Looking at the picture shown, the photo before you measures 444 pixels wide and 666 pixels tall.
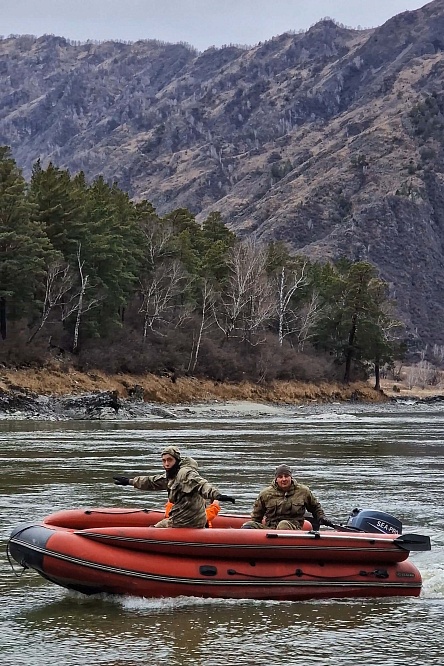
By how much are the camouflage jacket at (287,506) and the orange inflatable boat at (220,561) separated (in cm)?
69

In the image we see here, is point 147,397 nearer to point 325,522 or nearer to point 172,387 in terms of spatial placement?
point 172,387

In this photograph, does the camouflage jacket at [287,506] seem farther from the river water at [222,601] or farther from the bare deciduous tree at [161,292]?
the bare deciduous tree at [161,292]

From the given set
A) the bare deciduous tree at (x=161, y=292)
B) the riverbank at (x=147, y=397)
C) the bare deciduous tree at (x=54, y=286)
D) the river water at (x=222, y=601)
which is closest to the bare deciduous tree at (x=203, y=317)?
the bare deciduous tree at (x=161, y=292)

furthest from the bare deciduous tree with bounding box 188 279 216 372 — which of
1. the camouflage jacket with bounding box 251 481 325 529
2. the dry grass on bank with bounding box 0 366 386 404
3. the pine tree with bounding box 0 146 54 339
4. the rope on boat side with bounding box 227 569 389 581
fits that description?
the rope on boat side with bounding box 227 569 389 581

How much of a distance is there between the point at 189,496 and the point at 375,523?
285cm

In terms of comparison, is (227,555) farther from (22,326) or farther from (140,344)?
(140,344)

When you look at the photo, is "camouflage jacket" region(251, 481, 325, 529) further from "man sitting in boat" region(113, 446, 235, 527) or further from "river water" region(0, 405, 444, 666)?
"river water" region(0, 405, 444, 666)

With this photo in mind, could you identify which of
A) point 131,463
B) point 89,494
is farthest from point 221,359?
point 89,494

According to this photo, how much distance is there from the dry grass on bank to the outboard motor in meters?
36.8

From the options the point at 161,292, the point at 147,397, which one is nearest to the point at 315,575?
the point at 147,397

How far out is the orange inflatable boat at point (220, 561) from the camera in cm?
1163

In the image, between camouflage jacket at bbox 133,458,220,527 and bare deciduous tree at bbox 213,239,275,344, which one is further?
bare deciduous tree at bbox 213,239,275,344

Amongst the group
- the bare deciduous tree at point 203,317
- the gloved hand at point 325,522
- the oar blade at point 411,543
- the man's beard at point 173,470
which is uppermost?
the bare deciduous tree at point 203,317

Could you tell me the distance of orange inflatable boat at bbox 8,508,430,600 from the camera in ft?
38.2
